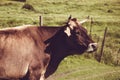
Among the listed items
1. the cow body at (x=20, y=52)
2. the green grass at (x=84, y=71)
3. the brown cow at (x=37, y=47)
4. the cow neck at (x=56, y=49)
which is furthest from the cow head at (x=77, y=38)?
the green grass at (x=84, y=71)

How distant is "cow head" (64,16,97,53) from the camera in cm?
839

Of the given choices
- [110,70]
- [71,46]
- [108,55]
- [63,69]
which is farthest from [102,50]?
[71,46]

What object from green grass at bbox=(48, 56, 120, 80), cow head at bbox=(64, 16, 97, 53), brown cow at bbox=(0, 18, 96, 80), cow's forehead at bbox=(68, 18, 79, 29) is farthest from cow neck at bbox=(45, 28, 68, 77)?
green grass at bbox=(48, 56, 120, 80)

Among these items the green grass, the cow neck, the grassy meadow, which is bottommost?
the grassy meadow

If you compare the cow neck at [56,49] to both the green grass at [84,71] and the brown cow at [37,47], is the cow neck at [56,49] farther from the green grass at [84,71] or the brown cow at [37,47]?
the green grass at [84,71]

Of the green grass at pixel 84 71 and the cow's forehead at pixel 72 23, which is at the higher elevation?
the cow's forehead at pixel 72 23

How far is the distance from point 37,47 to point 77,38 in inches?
41.1

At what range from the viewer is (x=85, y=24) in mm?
29812

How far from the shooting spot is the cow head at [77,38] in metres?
8.39

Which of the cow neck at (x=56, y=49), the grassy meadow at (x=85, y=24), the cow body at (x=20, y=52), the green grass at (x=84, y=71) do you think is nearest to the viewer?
the cow body at (x=20, y=52)

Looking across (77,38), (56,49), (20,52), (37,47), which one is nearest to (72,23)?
(77,38)

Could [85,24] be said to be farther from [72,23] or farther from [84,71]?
[72,23]

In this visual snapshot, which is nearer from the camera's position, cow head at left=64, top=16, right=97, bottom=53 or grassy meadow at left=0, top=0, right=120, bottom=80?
cow head at left=64, top=16, right=97, bottom=53

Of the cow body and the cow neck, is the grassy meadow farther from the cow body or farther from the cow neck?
the cow body
